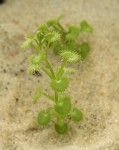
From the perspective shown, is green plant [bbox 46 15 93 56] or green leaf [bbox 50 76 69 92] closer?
green leaf [bbox 50 76 69 92]

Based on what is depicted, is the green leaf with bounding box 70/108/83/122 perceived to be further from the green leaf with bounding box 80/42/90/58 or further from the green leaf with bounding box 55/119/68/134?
the green leaf with bounding box 80/42/90/58

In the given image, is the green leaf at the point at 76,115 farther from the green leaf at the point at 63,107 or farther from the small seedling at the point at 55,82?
the green leaf at the point at 63,107

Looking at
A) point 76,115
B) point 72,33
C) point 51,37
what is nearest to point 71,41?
point 72,33

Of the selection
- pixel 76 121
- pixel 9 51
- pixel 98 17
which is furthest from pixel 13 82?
pixel 98 17

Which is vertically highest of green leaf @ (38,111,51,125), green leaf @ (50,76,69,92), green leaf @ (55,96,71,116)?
green leaf @ (50,76,69,92)

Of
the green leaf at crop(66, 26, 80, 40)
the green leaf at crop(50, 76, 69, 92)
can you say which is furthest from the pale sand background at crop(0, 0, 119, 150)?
the green leaf at crop(50, 76, 69, 92)

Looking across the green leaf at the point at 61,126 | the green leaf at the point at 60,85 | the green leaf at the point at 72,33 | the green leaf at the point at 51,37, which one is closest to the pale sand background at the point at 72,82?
the green leaf at the point at 61,126

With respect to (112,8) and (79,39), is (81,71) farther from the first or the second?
(112,8)
